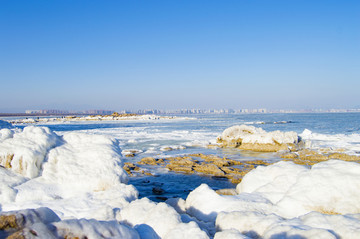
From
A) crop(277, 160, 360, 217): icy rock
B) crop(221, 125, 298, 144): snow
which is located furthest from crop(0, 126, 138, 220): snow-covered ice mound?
crop(221, 125, 298, 144): snow

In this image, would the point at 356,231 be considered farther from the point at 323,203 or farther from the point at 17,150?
the point at 17,150

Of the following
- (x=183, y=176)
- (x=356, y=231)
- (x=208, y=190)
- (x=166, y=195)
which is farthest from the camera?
(x=183, y=176)

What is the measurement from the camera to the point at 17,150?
7602 millimetres

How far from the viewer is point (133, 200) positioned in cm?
741

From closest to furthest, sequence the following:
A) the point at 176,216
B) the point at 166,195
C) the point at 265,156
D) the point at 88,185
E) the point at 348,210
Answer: the point at 176,216 < the point at 348,210 < the point at 88,185 < the point at 166,195 < the point at 265,156

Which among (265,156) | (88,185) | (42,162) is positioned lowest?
(265,156)

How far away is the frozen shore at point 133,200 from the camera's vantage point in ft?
15.5

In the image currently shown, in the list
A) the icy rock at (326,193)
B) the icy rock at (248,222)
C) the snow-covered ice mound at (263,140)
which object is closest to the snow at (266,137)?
the snow-covered ice mound at (263,140)

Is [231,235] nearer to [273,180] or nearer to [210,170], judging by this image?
[273,180]

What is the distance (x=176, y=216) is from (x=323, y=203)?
3.95 metres

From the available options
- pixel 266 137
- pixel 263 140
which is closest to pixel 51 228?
pixel 263 140

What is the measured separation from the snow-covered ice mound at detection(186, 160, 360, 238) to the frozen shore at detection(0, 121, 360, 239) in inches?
0.8

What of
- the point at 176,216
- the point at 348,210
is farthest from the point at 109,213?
the point at 348,210

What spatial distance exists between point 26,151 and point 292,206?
24.6 ft
